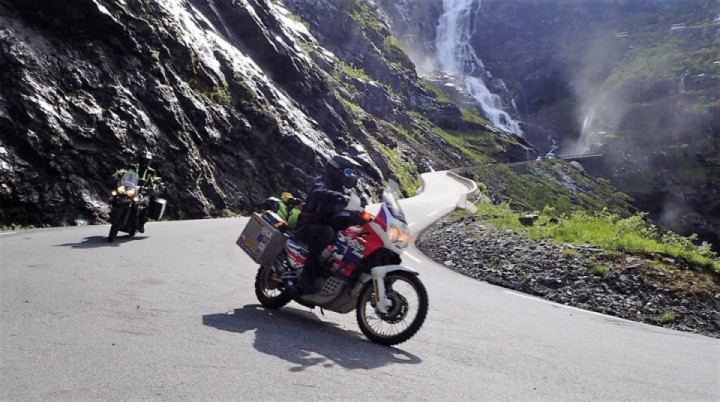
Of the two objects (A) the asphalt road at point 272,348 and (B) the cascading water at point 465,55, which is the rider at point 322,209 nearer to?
(A) the asphalt road at point 272,348

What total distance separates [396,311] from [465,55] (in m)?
165

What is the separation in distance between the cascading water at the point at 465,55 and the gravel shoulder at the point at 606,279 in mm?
126527

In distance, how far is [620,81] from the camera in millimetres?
142375

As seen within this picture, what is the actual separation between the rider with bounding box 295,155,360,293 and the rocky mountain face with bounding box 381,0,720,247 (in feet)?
328

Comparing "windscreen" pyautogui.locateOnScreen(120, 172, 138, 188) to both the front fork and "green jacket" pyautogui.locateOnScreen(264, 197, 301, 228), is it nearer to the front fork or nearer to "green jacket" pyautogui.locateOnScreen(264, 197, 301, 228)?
"green jacket" pyautogui.locateOnScreen(264, 197, 301, 228)

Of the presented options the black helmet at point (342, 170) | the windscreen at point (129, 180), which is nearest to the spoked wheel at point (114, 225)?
the windscreen at point (129, 180)

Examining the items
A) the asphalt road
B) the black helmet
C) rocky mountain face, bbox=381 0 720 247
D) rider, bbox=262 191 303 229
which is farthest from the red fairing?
rocky mountain face, bbox=381 0 720 247

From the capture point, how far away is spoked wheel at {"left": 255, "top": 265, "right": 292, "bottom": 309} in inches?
271

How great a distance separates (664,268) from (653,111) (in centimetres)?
13087

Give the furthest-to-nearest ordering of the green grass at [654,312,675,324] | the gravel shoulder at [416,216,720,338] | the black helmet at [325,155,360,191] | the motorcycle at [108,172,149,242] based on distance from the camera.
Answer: the motorcycle at [108,172,149,242]
the gravel shoulder at [416,216,720,338]
the green grass at [654,312,675,324]
the black helmet at [325,155,360,191]

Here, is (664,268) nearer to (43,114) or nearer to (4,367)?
(4,367)

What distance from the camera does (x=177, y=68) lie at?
2380 cm

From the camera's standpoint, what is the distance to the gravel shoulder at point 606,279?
29.9ft

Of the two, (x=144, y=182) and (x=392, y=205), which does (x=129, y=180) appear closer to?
(x=144, y=182)
